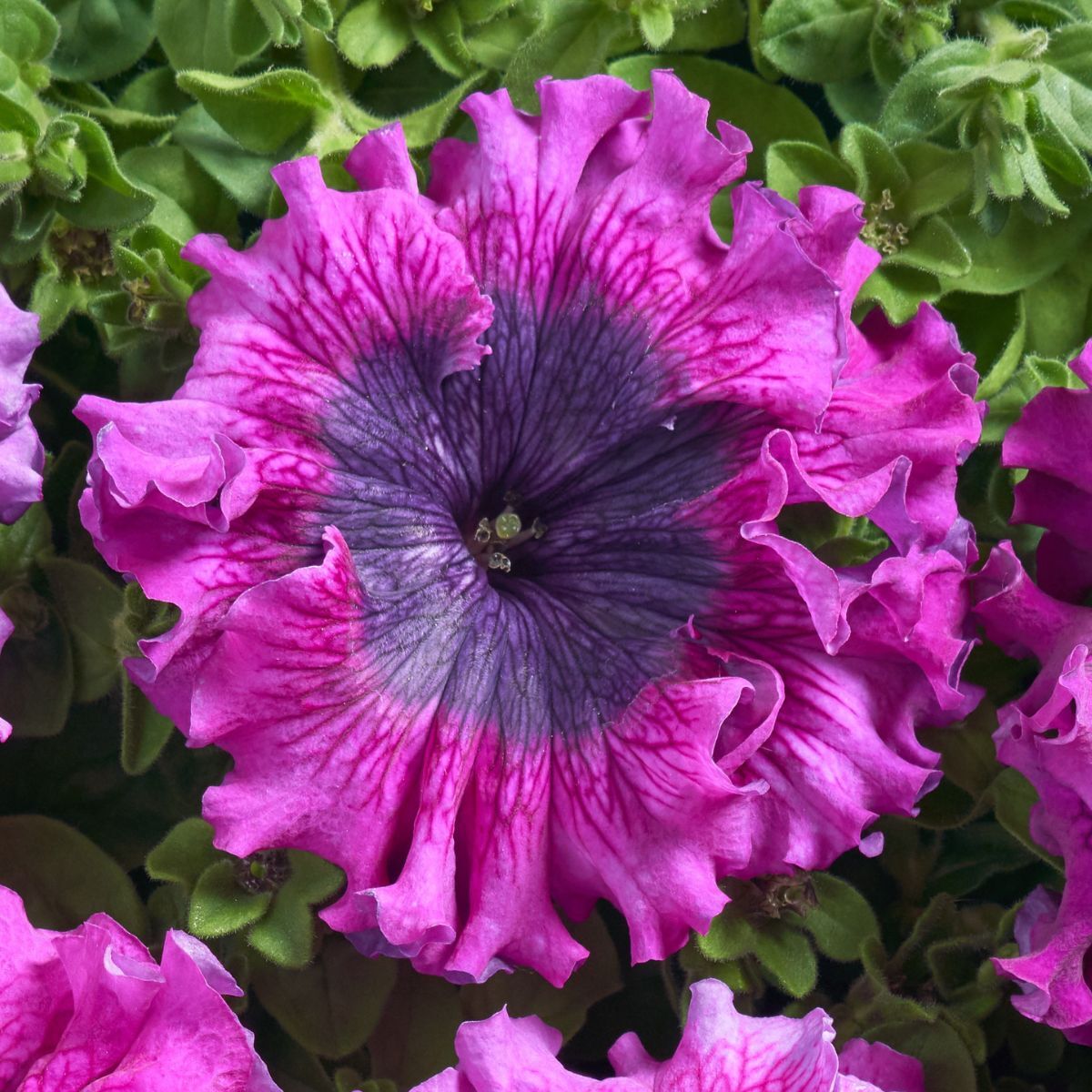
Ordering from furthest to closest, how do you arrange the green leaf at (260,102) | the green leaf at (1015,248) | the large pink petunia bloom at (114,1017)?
1. the green leaf at (1015,248)
2. the green leaf at (260,102)
3. the large pink petunia bloom at (114,1017)

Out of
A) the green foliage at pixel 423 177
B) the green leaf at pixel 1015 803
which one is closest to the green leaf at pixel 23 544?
the green foliage at pixel 423 177

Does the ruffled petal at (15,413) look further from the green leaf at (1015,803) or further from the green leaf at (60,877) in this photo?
the green leaf at (1015,803)

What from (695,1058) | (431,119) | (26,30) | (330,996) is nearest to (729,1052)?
(695,1058)

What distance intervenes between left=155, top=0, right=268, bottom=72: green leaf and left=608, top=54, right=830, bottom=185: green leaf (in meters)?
0.22

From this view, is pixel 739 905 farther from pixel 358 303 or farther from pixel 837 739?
pixel 358 303

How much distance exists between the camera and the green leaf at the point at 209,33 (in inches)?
37.5

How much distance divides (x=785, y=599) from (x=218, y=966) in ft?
1.04

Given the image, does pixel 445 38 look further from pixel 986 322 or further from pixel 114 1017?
pixel 114 1017

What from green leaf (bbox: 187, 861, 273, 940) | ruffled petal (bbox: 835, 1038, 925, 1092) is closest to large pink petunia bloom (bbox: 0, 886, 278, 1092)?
green leaf (bbox: 187, 861, 273, 940)

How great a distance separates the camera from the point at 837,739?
2.81 feet

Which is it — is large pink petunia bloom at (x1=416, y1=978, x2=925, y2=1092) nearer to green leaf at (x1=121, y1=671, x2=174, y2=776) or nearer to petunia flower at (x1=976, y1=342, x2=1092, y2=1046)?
petunia flower at (x1=976, y1=342, x2=1092, y2=1046)

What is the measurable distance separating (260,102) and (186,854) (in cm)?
40

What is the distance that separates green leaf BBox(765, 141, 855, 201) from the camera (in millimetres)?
966

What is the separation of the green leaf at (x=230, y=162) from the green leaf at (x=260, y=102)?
19mm
